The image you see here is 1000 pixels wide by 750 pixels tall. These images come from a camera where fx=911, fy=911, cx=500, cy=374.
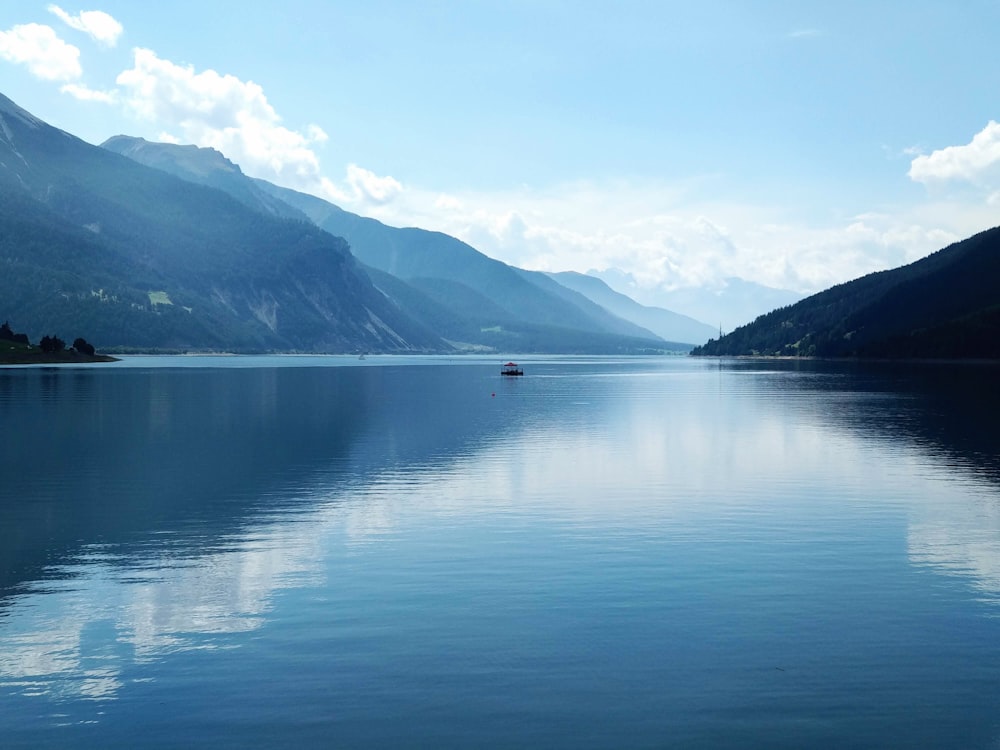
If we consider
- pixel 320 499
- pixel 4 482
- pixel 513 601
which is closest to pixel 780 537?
pixel 513 601

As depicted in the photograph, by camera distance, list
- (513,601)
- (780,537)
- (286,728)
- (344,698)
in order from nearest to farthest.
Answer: (286,728)
(344,698)
(513,601)
(780,537)

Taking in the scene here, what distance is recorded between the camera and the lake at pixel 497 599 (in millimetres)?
21438

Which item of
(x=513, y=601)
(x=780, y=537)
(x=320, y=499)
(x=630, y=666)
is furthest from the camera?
(x=320, y=499)

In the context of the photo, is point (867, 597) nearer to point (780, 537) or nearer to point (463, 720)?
point (780, 537)

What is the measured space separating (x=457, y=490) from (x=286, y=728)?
35816 millimetres

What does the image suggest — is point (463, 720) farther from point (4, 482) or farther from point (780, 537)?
point (4, 482)

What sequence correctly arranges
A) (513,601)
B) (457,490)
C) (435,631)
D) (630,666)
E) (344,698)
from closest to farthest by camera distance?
1. (344,698)
2. (630,666)
3. (435,631)
4. (513,601)
5. (457,490)

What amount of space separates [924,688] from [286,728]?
15.9 meters

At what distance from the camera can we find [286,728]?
2080 cm

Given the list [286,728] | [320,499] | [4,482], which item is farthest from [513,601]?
[4,482]

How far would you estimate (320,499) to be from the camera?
173 ft

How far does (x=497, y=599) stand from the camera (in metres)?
31.6

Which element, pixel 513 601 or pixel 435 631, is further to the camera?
pixel 513 601

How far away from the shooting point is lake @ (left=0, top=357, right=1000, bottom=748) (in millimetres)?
21438
